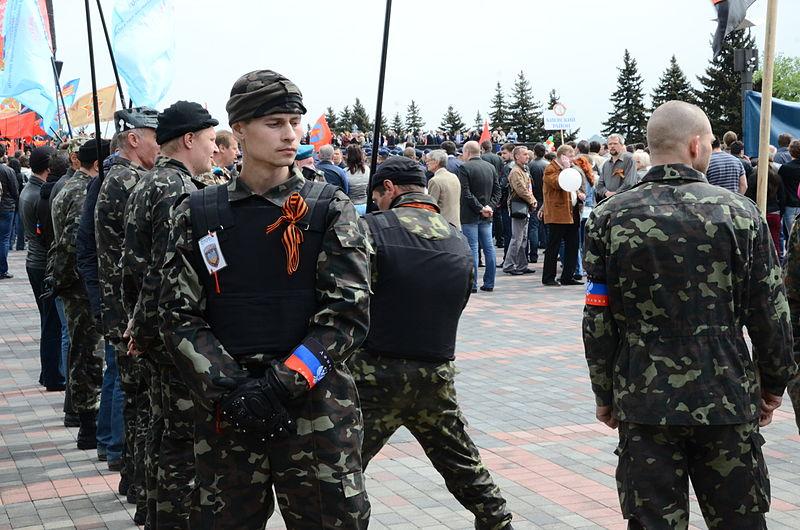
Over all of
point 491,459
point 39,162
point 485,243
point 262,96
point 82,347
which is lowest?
point 491,459

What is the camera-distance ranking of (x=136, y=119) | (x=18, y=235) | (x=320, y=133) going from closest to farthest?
(x=136, y=119) → (x=320, y=133) → (x=18, y=235)

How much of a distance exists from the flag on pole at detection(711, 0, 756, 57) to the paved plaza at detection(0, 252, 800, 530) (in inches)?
112

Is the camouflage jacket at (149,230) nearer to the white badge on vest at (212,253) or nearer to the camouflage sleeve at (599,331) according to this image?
the white badge on vest at (212,253)

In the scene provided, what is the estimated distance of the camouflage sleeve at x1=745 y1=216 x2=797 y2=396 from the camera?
3771 mm

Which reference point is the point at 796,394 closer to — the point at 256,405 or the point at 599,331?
the point at 599,331

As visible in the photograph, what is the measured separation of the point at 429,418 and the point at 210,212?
171 centimetres

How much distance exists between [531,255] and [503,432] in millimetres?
11986

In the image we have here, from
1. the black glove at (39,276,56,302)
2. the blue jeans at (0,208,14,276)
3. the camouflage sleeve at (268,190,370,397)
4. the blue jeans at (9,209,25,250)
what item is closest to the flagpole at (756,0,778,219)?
the camouflage sleeve at (268,190,370,397)

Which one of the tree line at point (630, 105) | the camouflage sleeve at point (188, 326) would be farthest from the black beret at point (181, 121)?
the tree line at point (630, 105)

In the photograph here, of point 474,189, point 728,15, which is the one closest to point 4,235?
point 474,189

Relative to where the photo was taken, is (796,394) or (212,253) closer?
(212,253)

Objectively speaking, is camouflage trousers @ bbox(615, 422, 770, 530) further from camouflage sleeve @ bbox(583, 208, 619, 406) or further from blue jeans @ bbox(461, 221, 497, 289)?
blue jeans @ bbox(461, 221, 497, 289)

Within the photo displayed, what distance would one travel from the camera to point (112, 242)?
5.74 m

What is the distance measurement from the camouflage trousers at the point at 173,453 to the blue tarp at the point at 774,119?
7066 mm
